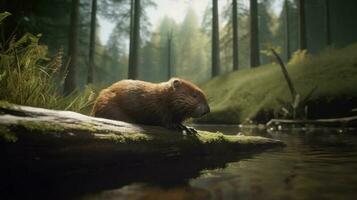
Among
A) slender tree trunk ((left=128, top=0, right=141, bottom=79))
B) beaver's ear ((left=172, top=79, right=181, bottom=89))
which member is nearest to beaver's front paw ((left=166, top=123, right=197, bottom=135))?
beaver's ear ((left=172, top=79, right=181, bottom=89))

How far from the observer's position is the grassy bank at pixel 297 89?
1351 centimetres

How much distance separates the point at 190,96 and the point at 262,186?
2755mm

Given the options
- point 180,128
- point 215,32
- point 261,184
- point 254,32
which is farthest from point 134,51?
point 261,184

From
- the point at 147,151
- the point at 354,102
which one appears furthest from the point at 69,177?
the point at 354,102

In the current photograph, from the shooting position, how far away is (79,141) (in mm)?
3674

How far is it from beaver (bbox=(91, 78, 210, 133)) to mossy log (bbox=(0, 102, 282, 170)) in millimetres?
387

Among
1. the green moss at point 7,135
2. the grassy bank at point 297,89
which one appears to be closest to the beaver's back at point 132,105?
the green moss at point 7,135

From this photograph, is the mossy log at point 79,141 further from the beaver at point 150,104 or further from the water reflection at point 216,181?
the beaver at point 150,104

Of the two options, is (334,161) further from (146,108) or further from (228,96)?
(228,96)

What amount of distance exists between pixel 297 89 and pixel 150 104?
11764mm

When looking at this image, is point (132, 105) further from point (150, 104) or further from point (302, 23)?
point (302, 23)

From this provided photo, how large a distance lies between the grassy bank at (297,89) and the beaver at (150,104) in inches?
374

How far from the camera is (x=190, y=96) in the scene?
5.48 m

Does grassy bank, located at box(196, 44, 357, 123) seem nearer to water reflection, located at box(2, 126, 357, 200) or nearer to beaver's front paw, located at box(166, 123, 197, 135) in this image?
beaver's front paw, located at box(166, 123, 197, 135)
